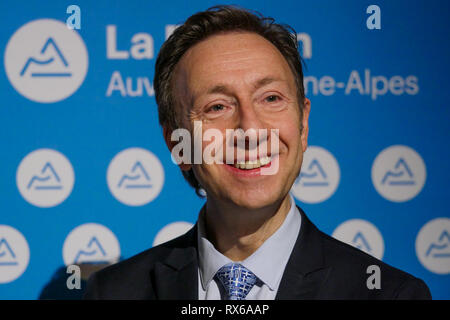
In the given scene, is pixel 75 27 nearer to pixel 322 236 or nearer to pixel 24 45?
pixel 24 45

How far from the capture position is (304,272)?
1.31 metres

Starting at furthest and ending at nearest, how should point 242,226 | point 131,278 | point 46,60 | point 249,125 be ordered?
point 46,60 → point 131,278 → point 242,226 → point 249,125

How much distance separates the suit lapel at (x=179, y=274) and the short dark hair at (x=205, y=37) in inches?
14.3

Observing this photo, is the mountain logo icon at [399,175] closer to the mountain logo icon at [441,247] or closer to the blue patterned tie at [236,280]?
the mountain logo icon at [441,247]

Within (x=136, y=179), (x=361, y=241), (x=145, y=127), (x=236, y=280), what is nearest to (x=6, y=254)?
(x=136, y=179)

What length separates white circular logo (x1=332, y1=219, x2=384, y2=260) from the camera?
205 cm

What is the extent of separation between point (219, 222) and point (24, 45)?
1.17 metres

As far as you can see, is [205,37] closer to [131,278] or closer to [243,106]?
[243,106]

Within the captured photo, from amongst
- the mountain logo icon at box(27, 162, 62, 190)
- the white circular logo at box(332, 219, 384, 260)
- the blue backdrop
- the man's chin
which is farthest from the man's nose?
the mountain logo icon at box(27, 162, 62, 190)

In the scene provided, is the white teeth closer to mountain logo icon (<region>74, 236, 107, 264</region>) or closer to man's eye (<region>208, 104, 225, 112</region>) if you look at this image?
man's eye (<region>208, 104, 225, 112</region>)

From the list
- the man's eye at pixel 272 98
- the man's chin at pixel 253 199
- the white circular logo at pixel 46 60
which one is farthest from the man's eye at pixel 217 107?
the white circular logo at pixel 46 60

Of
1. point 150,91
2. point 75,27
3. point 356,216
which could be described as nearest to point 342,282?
point 356,216

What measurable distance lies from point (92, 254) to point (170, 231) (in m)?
0.33

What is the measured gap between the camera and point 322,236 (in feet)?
4.70
